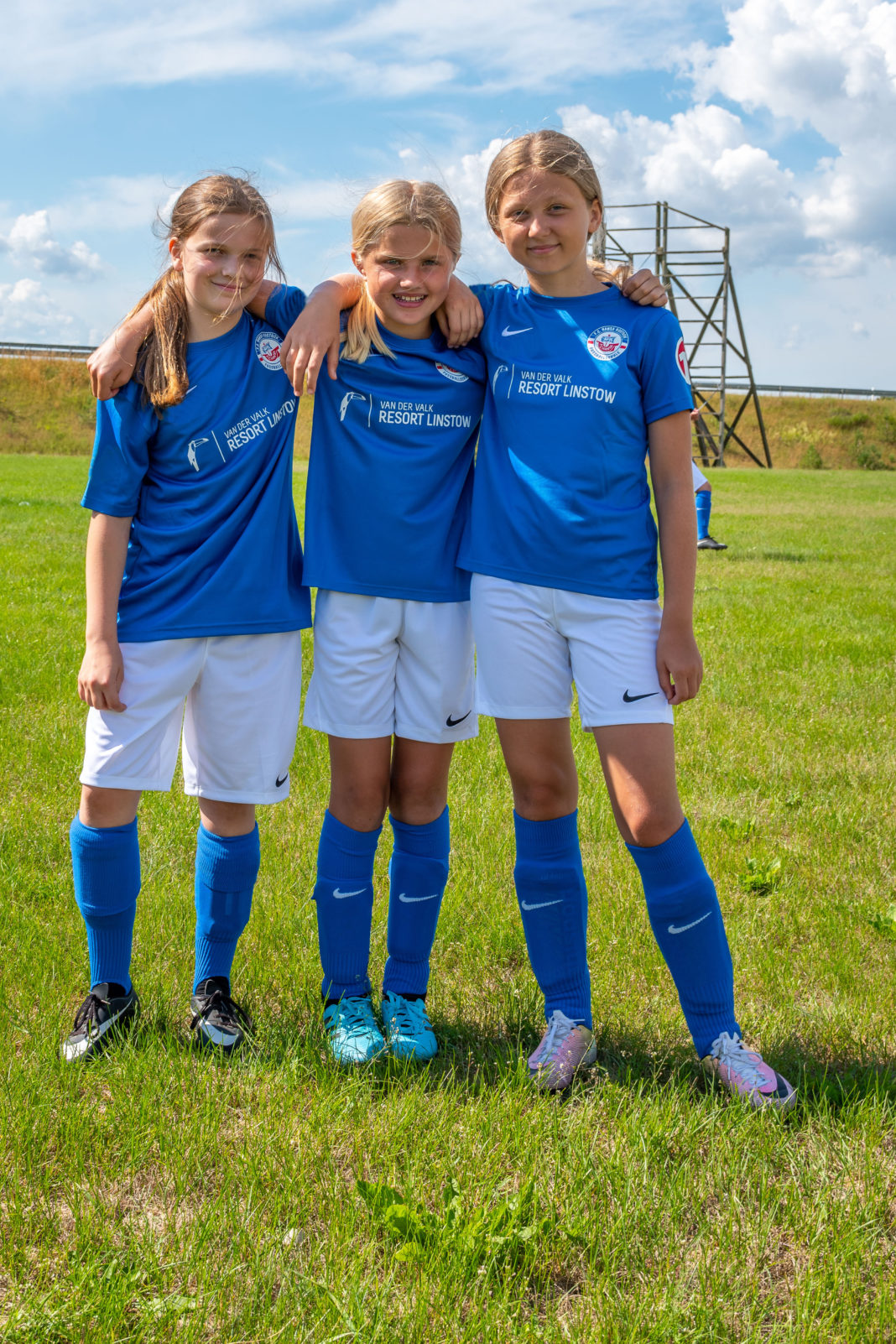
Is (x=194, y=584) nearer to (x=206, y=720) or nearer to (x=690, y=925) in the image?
(x=206, y=720)

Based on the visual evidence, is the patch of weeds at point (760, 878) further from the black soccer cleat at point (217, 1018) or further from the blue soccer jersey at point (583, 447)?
the black soccer cleat at point (217, 1018)

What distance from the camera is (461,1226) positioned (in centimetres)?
206

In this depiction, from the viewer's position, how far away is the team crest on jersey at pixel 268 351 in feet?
9.20

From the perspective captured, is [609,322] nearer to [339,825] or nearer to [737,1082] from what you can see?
[339,825]

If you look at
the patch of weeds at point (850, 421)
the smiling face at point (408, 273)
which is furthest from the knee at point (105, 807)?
the patch of weeds at point (850, 421)

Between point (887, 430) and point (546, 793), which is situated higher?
point (887, 430)

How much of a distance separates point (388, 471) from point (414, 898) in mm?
1112

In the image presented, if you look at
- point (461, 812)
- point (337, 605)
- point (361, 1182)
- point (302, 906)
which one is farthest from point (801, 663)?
point (361, 1182)

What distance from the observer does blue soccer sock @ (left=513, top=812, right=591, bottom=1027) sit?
2.77 m

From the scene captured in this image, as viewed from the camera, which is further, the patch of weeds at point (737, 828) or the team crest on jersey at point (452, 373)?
the patch of weeds at point (737, 828)

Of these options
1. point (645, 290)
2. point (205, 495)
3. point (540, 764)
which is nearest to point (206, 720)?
point (205, 495)

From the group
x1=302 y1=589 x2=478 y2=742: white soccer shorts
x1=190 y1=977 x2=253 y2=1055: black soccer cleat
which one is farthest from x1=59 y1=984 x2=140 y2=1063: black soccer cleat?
x1=302 y1=589 x2=478 y2=742: white soccer shorts

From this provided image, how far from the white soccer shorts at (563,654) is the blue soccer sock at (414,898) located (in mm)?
415

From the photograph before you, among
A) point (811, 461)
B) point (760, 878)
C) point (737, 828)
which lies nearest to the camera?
point (760, 878)
